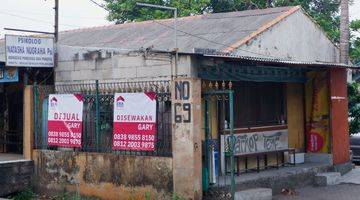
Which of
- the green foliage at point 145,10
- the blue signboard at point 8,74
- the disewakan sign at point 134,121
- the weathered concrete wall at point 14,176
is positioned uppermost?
the green foliage at point 145,10

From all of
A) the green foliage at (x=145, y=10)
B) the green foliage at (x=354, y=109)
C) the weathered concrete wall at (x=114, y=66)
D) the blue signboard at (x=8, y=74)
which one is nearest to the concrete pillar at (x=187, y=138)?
the weathered concrete wall at (x=114, y=66)

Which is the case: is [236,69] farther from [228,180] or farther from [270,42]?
[270,42]

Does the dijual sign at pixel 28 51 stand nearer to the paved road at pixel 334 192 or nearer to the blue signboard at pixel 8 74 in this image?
the blue signboard at pixel 8 74

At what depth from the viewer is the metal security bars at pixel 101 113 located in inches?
409

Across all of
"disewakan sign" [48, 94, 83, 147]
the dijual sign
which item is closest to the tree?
the dijual sign

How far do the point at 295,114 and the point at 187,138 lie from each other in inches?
222

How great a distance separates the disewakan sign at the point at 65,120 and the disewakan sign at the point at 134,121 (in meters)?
1.14

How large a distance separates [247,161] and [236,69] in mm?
2719

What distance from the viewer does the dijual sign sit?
11.7 m

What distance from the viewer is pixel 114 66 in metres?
11.4

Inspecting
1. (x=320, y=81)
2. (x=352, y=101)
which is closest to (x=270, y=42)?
(x=320, y=81)

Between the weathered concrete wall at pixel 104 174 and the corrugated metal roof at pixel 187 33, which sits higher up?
the corrugated metal roof at pixel 187 33

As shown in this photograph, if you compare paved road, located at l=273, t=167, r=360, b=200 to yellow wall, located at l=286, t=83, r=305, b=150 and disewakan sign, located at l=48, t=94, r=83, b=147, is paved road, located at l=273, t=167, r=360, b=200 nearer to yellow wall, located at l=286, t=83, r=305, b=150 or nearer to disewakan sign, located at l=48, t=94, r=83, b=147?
yellow wall, located at l=286, t=83, r=305, b=150

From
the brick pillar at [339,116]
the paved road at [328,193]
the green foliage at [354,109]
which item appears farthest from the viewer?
the green foliage at [354,109]
